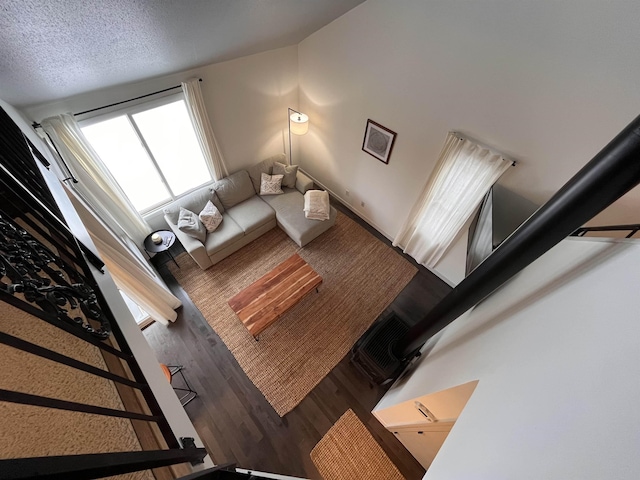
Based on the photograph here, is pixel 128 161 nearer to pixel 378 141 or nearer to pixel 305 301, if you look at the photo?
pixel 305 301

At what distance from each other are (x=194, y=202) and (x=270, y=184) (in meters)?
1.17

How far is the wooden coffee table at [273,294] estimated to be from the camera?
3217 millimetres

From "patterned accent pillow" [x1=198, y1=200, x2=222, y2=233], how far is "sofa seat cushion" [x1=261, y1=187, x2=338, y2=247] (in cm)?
84

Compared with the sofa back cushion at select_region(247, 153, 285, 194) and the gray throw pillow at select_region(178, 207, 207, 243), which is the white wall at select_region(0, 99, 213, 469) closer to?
the gray throw pillow at select_region(178, 207, 207, 243)

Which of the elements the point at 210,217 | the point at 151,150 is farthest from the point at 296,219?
the point at 151,150

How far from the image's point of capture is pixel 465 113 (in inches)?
103

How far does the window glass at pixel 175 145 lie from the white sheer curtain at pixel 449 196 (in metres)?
3.24

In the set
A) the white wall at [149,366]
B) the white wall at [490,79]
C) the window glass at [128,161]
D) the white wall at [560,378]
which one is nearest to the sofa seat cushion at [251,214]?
the window glass at [128,161]

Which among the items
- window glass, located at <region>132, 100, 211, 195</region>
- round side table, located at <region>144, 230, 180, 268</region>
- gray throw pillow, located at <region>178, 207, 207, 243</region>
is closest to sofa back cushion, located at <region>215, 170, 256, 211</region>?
window glass, located at <region>132, 100, 211, 195</region>

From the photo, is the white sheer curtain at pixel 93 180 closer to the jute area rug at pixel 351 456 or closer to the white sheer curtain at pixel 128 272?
the white sheer curtain at pixel 128 272

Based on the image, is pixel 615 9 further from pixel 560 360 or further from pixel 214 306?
pixel 214 306

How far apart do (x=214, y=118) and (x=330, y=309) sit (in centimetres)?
306

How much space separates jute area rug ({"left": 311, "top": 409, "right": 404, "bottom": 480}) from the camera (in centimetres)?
263

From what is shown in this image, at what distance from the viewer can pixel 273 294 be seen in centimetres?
342
